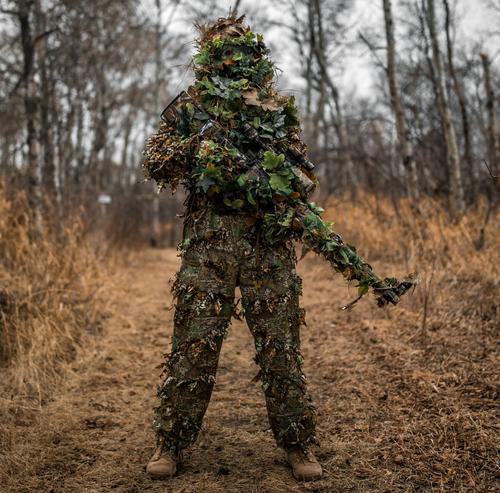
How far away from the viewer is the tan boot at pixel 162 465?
2600mm

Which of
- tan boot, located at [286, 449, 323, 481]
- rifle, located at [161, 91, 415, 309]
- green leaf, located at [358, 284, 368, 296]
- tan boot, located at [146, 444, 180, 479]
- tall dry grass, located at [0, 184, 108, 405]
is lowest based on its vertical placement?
tan boot, located at [146, 444, 180, 479]

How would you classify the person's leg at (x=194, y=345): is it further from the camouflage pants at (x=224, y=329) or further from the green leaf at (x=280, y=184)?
the green leaf at (x=280, y=184)

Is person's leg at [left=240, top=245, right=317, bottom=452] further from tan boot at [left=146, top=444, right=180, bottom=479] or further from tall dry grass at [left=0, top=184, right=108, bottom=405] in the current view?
tall dry grass at [left=0, top=184, right=108, bottom=405]

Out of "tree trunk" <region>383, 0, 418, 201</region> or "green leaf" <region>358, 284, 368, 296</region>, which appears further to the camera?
"tree trunk" <region>383, 0, 418, 201</region>

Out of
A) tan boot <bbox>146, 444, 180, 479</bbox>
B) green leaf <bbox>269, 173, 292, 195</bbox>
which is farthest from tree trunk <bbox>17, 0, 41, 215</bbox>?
green leaf <bbox>269, 173, 292, 195</bbox>

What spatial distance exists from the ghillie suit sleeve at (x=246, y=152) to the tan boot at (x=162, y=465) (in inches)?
48.2

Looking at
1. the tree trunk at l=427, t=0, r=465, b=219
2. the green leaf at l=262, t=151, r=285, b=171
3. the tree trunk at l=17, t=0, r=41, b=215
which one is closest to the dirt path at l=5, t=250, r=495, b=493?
the green leaf at l=262, t=151, r=285, b=171

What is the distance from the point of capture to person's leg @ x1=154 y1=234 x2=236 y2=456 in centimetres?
261

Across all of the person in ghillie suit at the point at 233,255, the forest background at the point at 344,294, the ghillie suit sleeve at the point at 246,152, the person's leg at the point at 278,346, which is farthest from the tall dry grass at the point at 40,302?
the ghillie suit sleeve at the point at 246,152

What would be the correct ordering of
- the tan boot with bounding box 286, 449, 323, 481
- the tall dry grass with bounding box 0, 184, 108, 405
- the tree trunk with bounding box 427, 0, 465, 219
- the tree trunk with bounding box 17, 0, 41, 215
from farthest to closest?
the tree trunk with bounding box 427, 0, 465, 219
the tree trunk with bounding box 17, 0, 41, 215
the tall dry grass with bounding box 0, 184, 108, 405
the tan boot with bounding box 286, 449, 323, 481

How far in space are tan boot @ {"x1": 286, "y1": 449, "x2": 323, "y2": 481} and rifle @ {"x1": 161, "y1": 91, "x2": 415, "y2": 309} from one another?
84 centimetres

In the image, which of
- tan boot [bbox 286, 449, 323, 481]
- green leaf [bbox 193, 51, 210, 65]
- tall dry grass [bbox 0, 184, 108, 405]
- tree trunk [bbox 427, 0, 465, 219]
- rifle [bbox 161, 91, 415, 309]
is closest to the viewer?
rifle [bbox 161, 91, 415, 309]

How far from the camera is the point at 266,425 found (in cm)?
329

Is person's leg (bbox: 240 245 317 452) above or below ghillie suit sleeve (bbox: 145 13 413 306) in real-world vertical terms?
below
